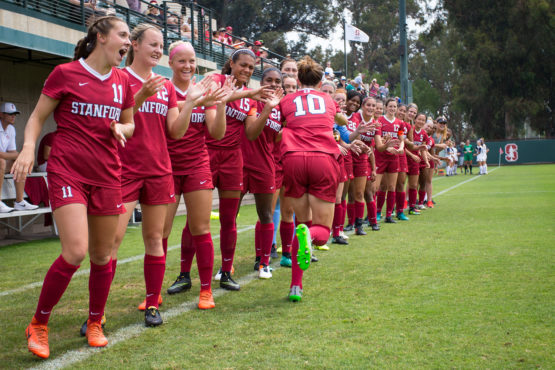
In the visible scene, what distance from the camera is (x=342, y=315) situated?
15.0ft

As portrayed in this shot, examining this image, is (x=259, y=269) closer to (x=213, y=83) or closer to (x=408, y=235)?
(x=213, y=83)

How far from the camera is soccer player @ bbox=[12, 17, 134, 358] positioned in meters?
3.71

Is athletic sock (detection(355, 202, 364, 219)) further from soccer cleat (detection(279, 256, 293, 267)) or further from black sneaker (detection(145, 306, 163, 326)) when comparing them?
black sneaker (detection(145, 306, 163, 326))

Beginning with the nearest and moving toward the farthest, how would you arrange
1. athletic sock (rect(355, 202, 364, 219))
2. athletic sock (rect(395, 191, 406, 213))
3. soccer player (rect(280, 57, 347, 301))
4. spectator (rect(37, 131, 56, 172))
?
soccer player (rect(280, 57, 347, 301)), athletic sock (rect(355, 202, 364, 219)), spectator (rect(37, 131, 56, 172)), athletic sock (rect(395, 191, 406, 213))

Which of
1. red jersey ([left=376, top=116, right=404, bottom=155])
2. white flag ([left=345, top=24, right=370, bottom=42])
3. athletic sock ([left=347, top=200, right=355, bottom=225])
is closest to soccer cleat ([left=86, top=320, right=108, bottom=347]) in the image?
athletic sock ([left=347, top=200, right=355, bottom=225])

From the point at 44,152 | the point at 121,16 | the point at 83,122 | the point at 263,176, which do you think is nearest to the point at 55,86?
the point at 83,122

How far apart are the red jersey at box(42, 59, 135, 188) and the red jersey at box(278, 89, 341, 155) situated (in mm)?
1912

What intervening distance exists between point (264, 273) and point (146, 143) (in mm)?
2380

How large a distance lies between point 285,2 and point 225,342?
55.3 m

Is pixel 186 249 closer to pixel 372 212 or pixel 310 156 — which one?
pixel 310 156

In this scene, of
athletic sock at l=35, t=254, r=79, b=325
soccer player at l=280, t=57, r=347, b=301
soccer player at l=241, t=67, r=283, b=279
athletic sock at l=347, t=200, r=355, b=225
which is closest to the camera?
athletic sock at l=35, t=254, r=79, b=325

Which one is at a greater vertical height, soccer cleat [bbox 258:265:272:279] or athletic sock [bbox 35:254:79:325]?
athletic sock [bbox 35:254:79:325]

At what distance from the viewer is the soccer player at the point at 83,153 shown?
A: 146 inches

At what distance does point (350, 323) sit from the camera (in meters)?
4.34
